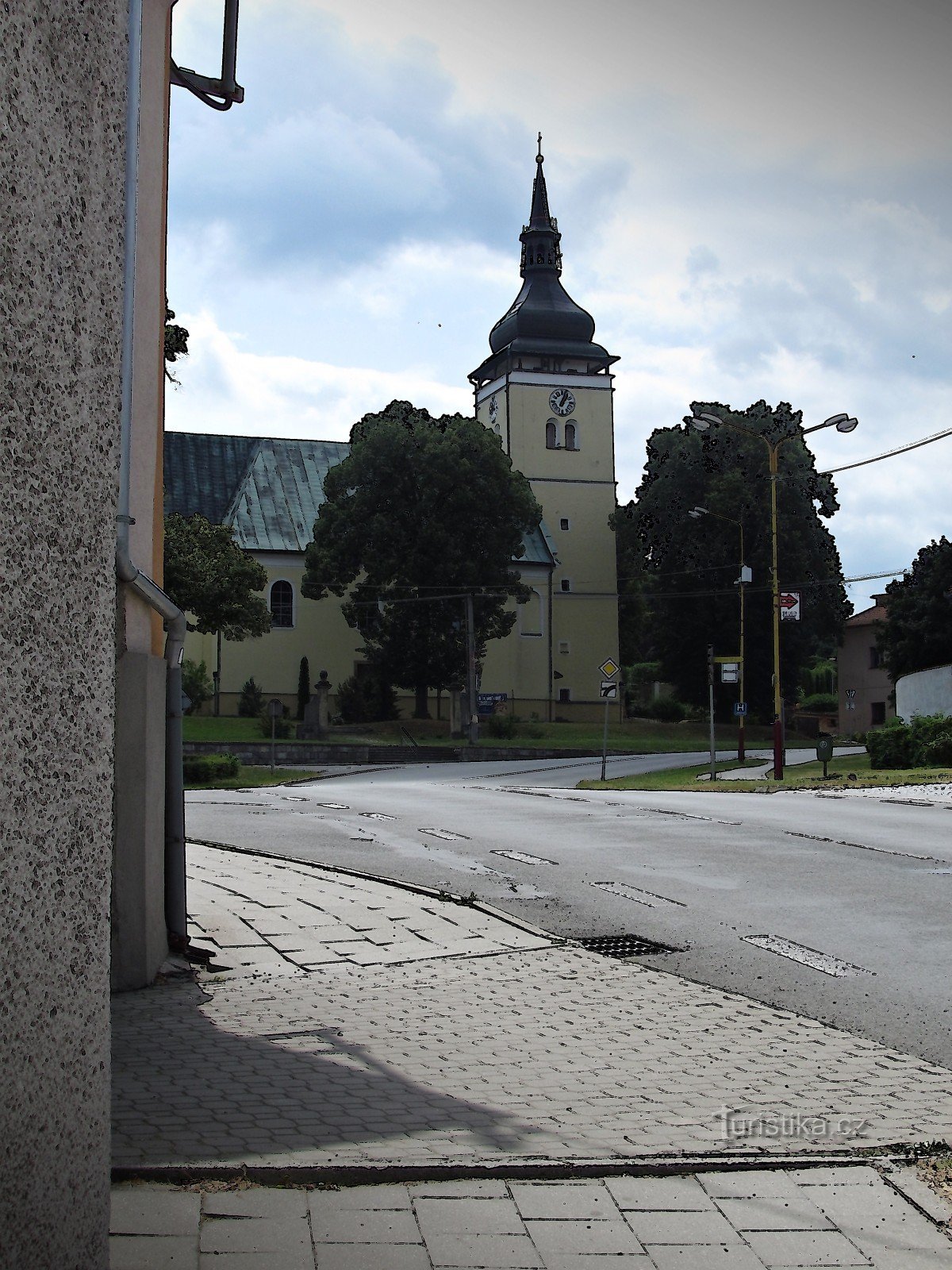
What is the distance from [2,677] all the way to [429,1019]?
4.61 meters

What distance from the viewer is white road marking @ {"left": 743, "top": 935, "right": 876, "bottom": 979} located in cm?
881

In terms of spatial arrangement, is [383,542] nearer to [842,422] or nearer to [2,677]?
[842,422]

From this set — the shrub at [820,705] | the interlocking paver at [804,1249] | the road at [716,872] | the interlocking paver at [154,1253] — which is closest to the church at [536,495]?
the shrub at [820,705]

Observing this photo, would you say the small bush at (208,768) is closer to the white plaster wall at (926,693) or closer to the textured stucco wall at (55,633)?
the white plaster wall at (926,693)

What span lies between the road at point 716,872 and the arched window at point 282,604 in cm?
4384

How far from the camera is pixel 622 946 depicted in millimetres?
9875

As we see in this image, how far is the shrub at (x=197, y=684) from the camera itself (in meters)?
62.1

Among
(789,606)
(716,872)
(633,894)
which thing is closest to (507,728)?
(789,606)

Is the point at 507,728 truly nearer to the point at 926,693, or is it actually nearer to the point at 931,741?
the point at 926,693

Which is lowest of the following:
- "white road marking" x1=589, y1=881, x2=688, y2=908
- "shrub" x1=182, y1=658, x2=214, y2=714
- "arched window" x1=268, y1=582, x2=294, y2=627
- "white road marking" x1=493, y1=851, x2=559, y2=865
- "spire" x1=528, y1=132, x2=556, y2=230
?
"white road marking" x1=589, y1=881, x2=688, y2=908

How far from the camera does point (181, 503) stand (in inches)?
2813

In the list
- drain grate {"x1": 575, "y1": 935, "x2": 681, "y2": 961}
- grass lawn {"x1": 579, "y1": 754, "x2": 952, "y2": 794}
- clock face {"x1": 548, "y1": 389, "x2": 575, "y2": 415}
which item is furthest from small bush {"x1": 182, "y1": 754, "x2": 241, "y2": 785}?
clock face {"x1": 548, "y1": 389, "x2": 575, "y2": 415}

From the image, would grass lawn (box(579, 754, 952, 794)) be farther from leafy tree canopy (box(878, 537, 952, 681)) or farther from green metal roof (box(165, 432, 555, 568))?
green metal roof (box(165, 432, 555, 568))

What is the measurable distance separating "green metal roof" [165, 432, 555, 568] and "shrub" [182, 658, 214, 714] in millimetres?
7229
